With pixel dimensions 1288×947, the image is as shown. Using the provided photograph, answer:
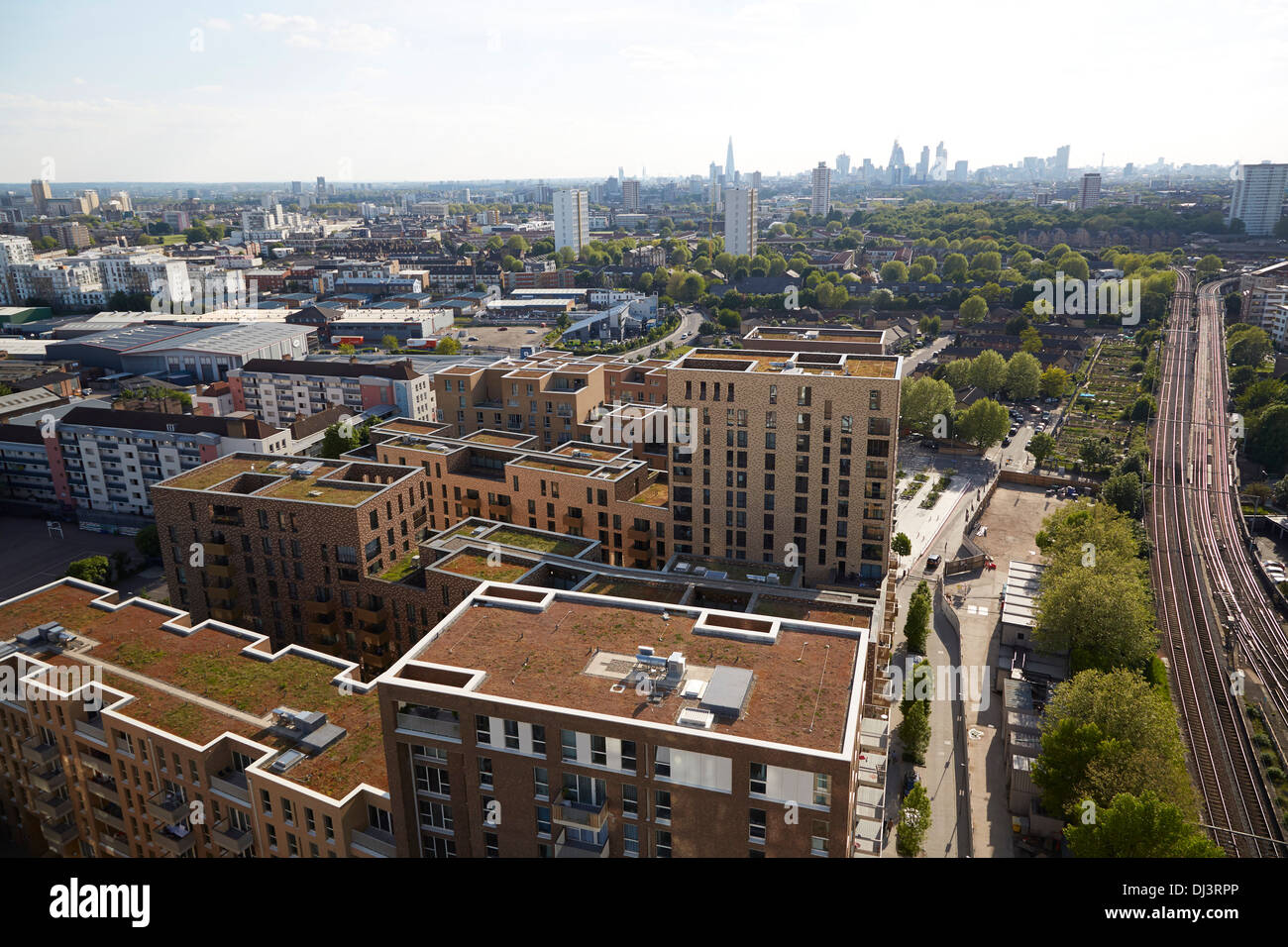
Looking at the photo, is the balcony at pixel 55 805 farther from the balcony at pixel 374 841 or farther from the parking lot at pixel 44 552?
the parking lot at pixel 44 552

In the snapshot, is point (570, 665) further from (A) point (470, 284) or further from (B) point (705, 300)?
(A) point (470, 284)

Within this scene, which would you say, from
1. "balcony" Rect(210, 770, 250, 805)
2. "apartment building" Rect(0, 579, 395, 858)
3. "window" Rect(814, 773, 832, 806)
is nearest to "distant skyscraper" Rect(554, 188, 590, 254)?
"apartment building" Rect(0, 579, 395, 858)

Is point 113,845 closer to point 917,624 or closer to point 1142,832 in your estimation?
point 1142,832

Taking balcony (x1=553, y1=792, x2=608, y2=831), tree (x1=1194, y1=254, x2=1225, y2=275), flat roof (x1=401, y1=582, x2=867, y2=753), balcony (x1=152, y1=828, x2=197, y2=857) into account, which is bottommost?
balcony (x1=152, y1=828, x2=197, y2=857)

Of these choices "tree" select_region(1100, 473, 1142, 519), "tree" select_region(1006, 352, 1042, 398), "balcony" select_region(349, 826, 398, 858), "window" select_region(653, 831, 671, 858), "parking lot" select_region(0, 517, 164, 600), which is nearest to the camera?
"window" select_region(653, 831, 671, 858)

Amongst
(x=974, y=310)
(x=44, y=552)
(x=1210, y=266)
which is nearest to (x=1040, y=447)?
(x=974, y=310)

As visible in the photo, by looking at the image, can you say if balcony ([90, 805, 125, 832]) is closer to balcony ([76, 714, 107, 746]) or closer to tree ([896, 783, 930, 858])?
balcony ([76, 714, 107, 746])
